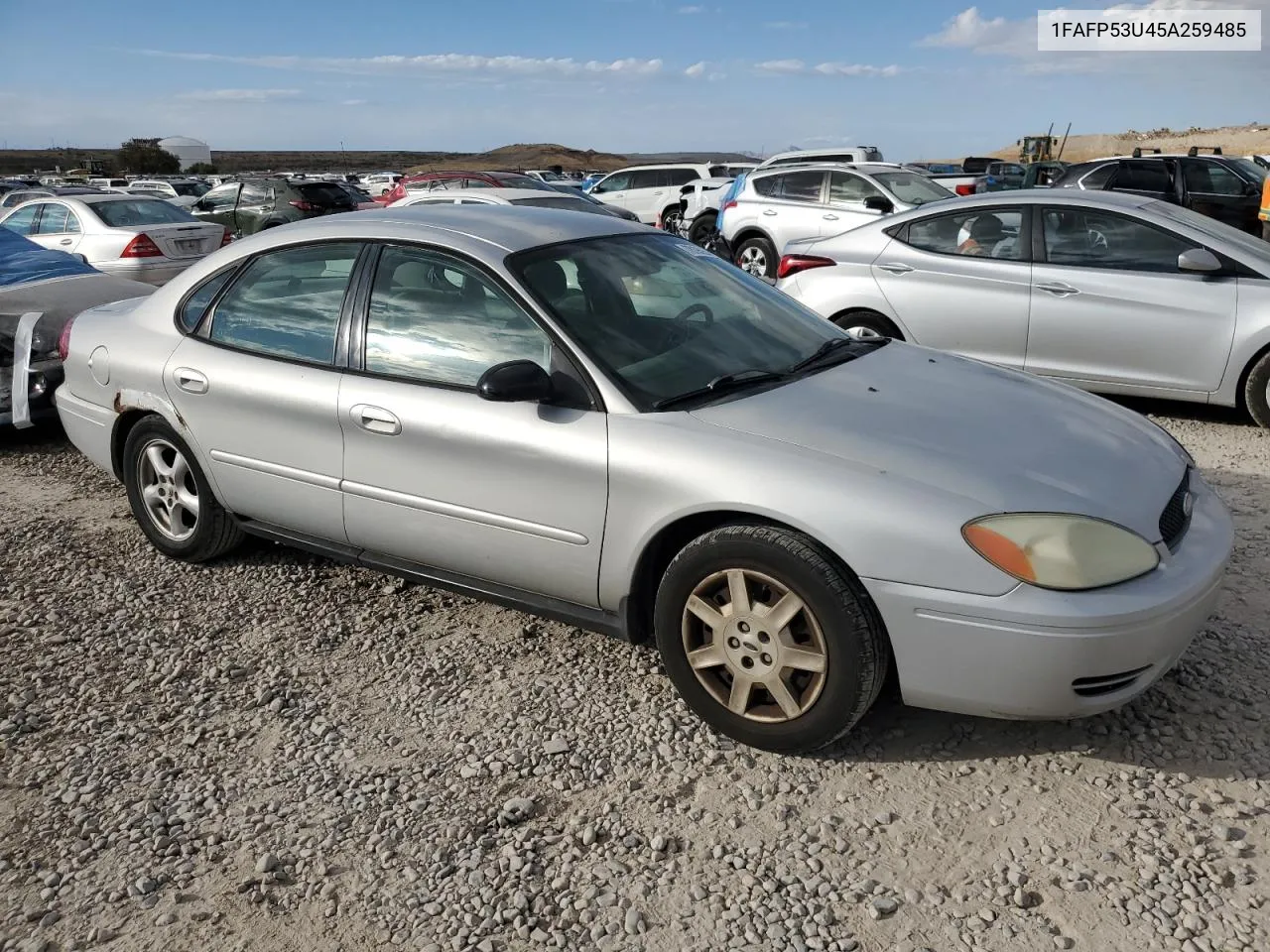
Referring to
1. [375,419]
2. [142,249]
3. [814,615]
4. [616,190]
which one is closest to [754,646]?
[814,615]

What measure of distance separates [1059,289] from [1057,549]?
4.31 meters

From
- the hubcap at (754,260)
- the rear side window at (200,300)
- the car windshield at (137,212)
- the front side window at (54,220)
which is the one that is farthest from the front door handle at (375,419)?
the front side window at (54,220)

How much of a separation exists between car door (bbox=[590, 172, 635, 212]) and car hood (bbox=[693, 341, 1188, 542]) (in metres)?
18.5

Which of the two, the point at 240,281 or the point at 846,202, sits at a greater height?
the point at 846,202

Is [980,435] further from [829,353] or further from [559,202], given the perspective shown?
[559,202]

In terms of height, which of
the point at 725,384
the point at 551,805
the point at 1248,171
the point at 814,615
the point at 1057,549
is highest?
the point at 1248,171

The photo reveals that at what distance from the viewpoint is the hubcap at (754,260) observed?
13.3 meters

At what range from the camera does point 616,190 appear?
72.3ft

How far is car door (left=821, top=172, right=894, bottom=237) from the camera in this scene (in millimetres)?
12742

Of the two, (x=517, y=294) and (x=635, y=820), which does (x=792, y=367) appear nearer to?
(x=517, y=294)

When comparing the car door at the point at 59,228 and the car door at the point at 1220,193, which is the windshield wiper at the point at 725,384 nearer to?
the car door at the point at 1220,193

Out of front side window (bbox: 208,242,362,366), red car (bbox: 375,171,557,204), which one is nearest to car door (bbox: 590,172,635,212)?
red car (bbox: 375,171,557,204)

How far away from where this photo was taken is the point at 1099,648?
268cm

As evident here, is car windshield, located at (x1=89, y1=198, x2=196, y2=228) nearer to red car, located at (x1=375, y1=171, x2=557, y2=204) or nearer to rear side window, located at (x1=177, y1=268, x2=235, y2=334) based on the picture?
red car, located at (x1=375, y1=171, x2=557, y2=204)
